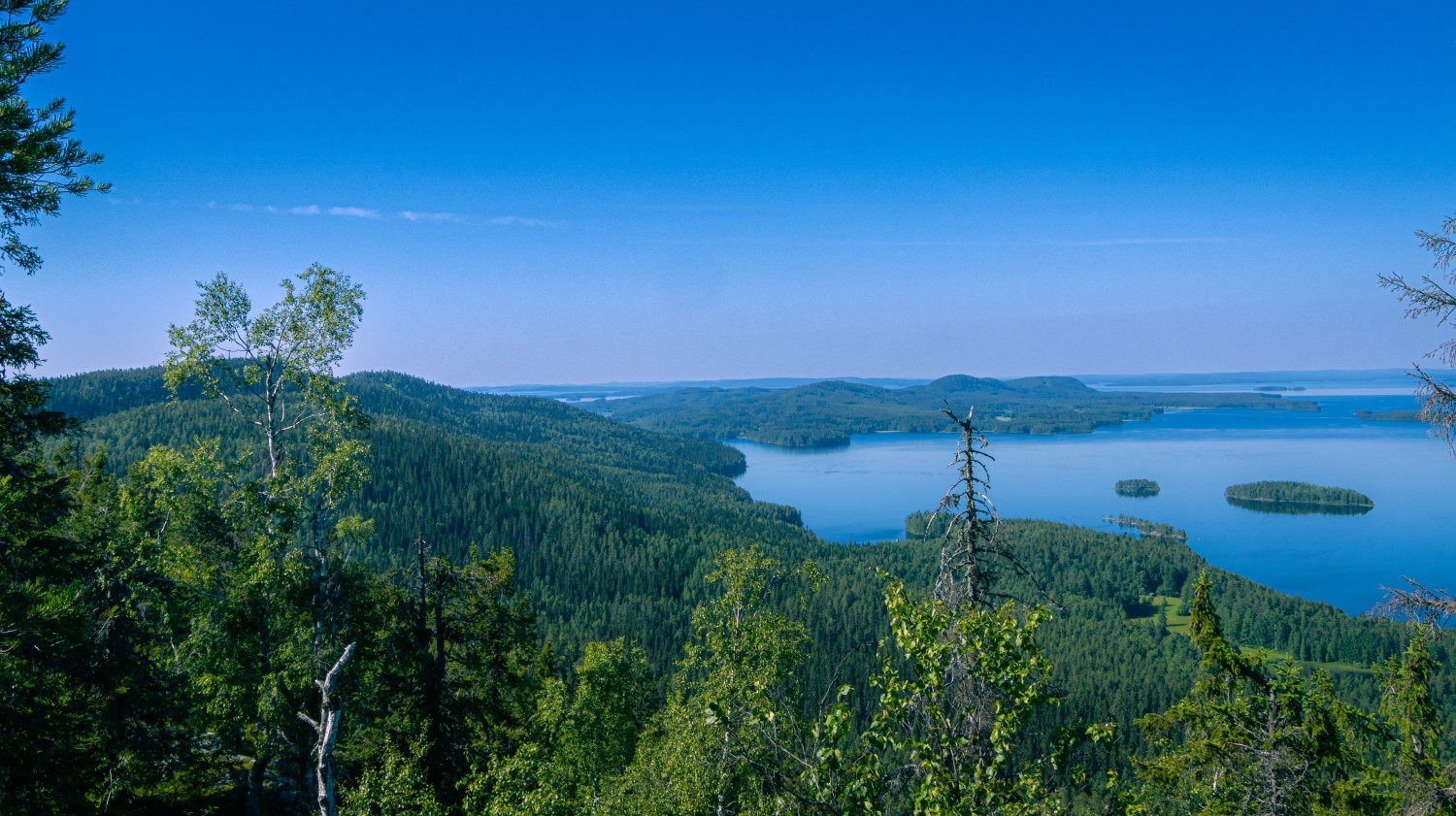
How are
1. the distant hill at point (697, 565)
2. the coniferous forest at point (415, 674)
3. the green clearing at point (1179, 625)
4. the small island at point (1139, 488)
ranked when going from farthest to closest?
the small island at point (1139, 488) → the green clearing at point (1179, 625) → the distant hill at point (697, 565) → the coniferous forest at point (415, 674)

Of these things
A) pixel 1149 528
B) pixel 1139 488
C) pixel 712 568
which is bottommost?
pixel 712 568

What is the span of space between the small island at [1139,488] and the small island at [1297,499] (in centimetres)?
1541

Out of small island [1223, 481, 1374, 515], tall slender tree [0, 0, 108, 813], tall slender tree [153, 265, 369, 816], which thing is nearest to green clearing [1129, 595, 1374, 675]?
small island [1223, 481, 1374, 515]

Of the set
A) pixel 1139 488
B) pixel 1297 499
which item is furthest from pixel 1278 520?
pixel 1139 488

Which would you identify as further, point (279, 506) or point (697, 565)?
point (697, 565)

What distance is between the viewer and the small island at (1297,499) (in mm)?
153000

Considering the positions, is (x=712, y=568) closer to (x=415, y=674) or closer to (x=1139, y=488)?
(x=415, y=674)

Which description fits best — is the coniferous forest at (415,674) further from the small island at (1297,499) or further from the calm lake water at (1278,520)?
the small island at (1297,499)

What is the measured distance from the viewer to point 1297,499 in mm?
163875

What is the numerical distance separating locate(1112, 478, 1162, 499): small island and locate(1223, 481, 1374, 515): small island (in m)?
15.4

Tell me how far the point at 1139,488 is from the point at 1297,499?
3142cm

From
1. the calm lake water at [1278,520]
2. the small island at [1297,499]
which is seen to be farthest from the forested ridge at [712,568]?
the small island at [1297,499]

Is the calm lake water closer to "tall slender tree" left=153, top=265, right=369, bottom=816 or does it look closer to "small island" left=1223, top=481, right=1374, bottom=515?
"small island" left=1223, top=481, right=1374, bottom=515

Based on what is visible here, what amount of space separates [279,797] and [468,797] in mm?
12696
